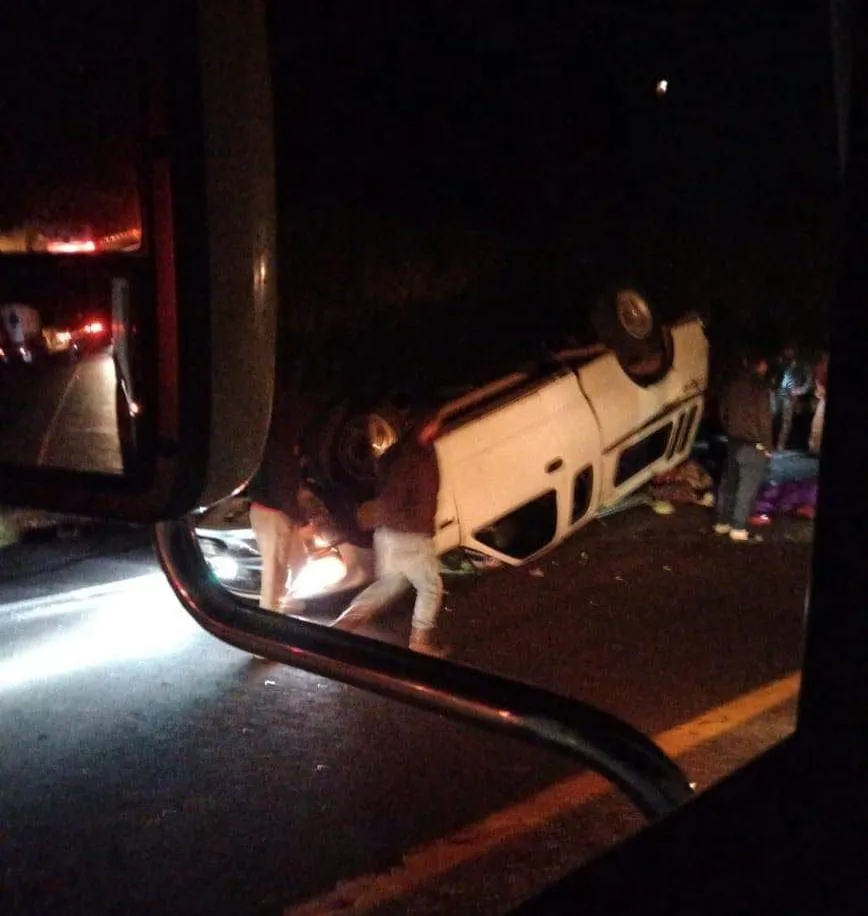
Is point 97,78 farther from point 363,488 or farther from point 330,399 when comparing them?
point 330,399

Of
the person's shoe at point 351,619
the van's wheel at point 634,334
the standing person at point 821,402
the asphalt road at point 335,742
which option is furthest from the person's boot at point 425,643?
the van's wheel at point 634,334

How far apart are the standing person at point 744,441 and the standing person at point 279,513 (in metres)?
4.19

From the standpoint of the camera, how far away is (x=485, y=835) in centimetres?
467

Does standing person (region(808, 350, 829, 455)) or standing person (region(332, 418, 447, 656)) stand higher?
standing person (region(808, 350, 829, 455))

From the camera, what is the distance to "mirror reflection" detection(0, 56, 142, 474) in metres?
1.36

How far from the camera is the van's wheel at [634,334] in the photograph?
29.5 feet

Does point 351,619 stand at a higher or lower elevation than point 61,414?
lower

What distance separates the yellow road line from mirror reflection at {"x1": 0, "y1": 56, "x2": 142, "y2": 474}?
2.91 m

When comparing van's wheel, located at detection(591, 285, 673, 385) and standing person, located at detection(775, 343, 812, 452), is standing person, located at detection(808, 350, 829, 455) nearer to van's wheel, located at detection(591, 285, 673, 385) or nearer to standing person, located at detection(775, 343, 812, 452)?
standing person, located at detection(775, 343, 812, 452)

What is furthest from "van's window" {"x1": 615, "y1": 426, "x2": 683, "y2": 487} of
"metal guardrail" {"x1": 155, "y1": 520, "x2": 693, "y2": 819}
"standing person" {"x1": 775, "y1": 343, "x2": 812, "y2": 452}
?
"metal guardrail" {"x1": 155, "y1": 520, "x2": 693, "y2": 819}

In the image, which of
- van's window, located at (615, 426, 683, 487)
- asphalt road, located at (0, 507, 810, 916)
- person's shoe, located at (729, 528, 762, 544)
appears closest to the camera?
asphalt road, located at (0, 507, 810, 916)

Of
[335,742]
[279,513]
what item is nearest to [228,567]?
[279,513]

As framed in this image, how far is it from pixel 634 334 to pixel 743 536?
2.08 m

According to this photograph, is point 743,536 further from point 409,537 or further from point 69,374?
point 69,374
